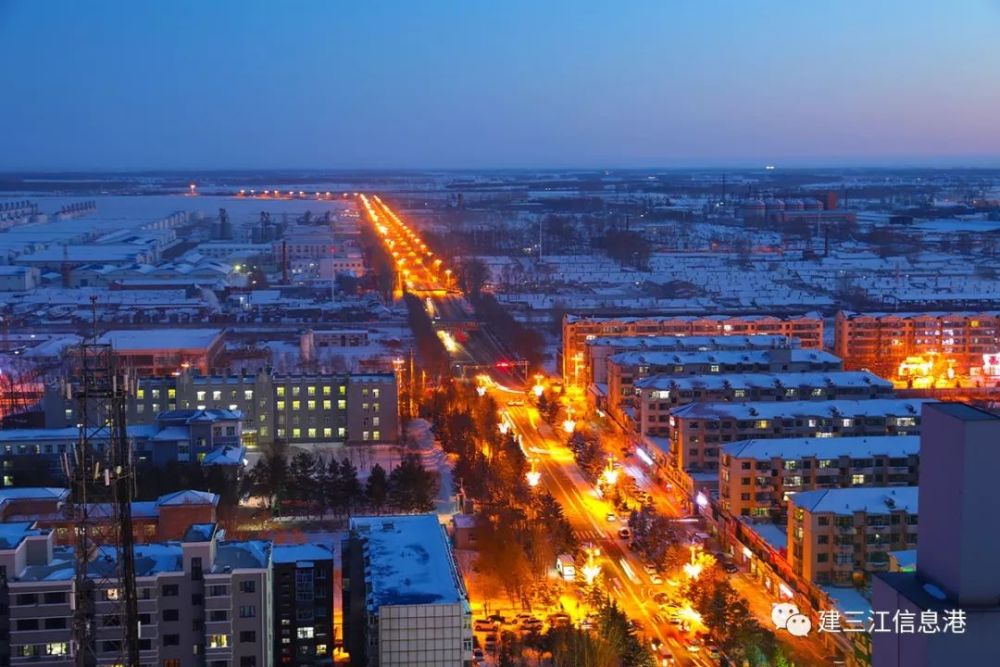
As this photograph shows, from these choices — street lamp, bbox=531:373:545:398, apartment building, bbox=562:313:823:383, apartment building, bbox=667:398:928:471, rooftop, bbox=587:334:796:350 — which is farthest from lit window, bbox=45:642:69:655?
apartment building, bbox=562:313:823:383

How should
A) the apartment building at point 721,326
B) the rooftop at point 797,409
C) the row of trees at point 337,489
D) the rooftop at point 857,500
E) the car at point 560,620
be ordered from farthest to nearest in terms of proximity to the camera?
the apartment building at point 721,326, the rooftop at point 797,409, the row of trees at point 337,489, the rooftop at point 857,500, the car at point 560,620

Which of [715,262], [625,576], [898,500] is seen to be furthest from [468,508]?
[715,262]

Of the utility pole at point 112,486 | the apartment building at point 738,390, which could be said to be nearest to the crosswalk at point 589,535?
the apartment building at point 738,390

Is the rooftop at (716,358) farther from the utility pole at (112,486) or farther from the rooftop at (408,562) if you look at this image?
the utility pole at (112,486)

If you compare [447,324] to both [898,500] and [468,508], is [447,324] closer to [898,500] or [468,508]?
[468,508]

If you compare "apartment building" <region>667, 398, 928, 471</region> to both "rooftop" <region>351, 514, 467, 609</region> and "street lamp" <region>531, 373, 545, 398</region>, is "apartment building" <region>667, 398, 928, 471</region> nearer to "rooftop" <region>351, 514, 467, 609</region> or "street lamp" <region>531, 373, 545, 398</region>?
"street lamp" <region>531, 373, 545, 398</region>

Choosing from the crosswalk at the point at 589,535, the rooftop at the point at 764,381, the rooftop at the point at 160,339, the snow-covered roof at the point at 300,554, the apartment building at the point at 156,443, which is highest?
the rooftop at the point at 160,339

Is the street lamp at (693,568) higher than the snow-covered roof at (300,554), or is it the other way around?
the snow-covered roof at (300,554)
